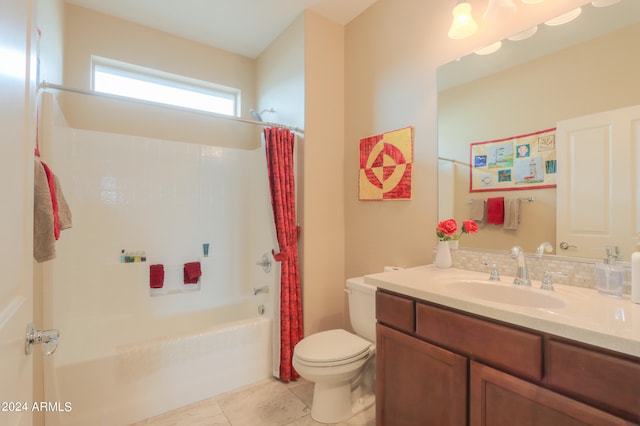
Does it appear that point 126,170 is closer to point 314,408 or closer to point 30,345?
point 30,345

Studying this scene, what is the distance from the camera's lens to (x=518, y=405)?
0.94m

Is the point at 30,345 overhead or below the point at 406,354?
overhead

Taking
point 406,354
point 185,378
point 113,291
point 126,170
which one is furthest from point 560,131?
point 113,291

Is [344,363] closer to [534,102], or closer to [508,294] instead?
[508,294]

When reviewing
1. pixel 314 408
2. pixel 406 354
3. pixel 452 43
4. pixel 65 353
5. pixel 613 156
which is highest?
pixel 452 43

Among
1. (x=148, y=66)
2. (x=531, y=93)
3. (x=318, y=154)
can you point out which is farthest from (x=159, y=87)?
(x=531, y=93)

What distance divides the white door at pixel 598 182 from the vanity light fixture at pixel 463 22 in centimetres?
67

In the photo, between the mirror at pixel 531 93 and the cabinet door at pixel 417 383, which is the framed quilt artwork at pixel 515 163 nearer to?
the mirror at pixel 531 93

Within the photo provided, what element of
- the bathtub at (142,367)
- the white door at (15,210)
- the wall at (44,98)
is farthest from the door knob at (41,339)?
the bathtub at (142,367)

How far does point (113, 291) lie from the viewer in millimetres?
2303

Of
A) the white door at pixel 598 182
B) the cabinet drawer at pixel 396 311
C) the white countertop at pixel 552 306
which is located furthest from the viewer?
the cabinet drawer at pixel 396 311

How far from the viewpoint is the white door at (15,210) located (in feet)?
1.76

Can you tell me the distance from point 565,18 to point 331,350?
2007mm

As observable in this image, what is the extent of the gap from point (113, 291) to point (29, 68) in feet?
6.65
